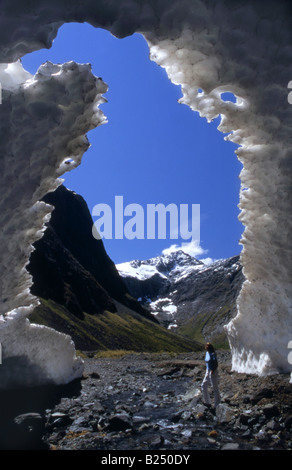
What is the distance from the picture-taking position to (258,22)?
8.44 meters

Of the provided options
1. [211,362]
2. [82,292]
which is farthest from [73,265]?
[211,362]

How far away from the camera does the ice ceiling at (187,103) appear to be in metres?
8.30

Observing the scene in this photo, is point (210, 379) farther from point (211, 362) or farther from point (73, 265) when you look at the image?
point (73, 265)

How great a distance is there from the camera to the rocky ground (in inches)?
325

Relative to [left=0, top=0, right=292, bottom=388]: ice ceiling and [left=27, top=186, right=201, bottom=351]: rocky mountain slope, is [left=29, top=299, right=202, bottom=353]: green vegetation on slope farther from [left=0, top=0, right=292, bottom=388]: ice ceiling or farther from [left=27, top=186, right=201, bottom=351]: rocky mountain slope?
[left=0, top=0, right=292, bottom=388]: ice ceiling

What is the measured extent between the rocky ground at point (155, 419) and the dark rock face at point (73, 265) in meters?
78.7

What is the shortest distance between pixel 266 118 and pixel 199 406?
9379mm

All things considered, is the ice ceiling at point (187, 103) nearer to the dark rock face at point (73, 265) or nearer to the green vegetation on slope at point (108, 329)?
the green vegetation on slope at point (108, 329)

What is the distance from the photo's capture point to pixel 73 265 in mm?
138750

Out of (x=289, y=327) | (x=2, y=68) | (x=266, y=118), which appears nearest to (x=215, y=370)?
(x=289, y=327)

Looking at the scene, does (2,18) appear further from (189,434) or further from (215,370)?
(215,370)

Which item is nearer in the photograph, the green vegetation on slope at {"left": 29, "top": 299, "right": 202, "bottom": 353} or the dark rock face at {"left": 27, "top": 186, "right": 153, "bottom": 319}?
the green vegetation on slope at {"left": 29, "top": 299, "right": 202, "bottom": 353}

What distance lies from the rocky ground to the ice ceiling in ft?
6.40

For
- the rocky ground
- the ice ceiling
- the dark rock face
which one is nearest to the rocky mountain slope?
the dark rock face
